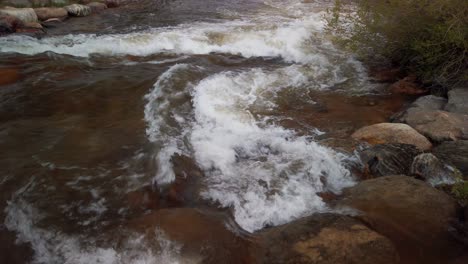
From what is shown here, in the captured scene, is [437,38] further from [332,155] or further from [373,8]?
[332,155]

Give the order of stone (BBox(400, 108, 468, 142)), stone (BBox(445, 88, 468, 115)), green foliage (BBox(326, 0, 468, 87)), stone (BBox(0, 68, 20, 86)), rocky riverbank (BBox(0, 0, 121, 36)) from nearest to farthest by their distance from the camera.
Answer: stone (BBox(400, 108, 468, 142)) < stone (BBox(445, 88, 468, 115)) < green foliage (BBox(326, 0, 468, 87)) < stone (BBox(0, 68, 20, 86)) < rocky riverbank (BBox(0, 0, 121, 36))

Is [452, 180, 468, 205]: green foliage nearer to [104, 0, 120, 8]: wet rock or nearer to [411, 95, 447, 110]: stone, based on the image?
[411, 95, 447, 110]: stone

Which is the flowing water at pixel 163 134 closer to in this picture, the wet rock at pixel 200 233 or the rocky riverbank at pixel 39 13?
the wet rock at pixel 200 233

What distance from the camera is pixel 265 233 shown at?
3.29 meters

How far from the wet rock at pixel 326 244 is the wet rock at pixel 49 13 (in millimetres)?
11152

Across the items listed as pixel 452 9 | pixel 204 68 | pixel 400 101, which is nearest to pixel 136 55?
pixel 204 68

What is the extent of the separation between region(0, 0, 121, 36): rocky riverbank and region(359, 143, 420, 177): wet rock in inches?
368

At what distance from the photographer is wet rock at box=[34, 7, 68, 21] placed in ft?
36.4

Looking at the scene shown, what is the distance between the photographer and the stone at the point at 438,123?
4742mm

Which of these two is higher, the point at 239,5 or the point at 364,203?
the point at 239,5

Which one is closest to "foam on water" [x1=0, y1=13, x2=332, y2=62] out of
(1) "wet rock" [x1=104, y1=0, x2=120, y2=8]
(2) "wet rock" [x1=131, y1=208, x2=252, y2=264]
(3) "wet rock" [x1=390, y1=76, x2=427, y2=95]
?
(3) "wet rock" [x1=390, y1=76, x2=427, y2=95]

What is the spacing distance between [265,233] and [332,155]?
1.89m

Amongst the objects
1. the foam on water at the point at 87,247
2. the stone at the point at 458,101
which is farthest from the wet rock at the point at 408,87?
the foam on water at the point at 87,247

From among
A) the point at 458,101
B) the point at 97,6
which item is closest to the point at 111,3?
the point at 97,6
